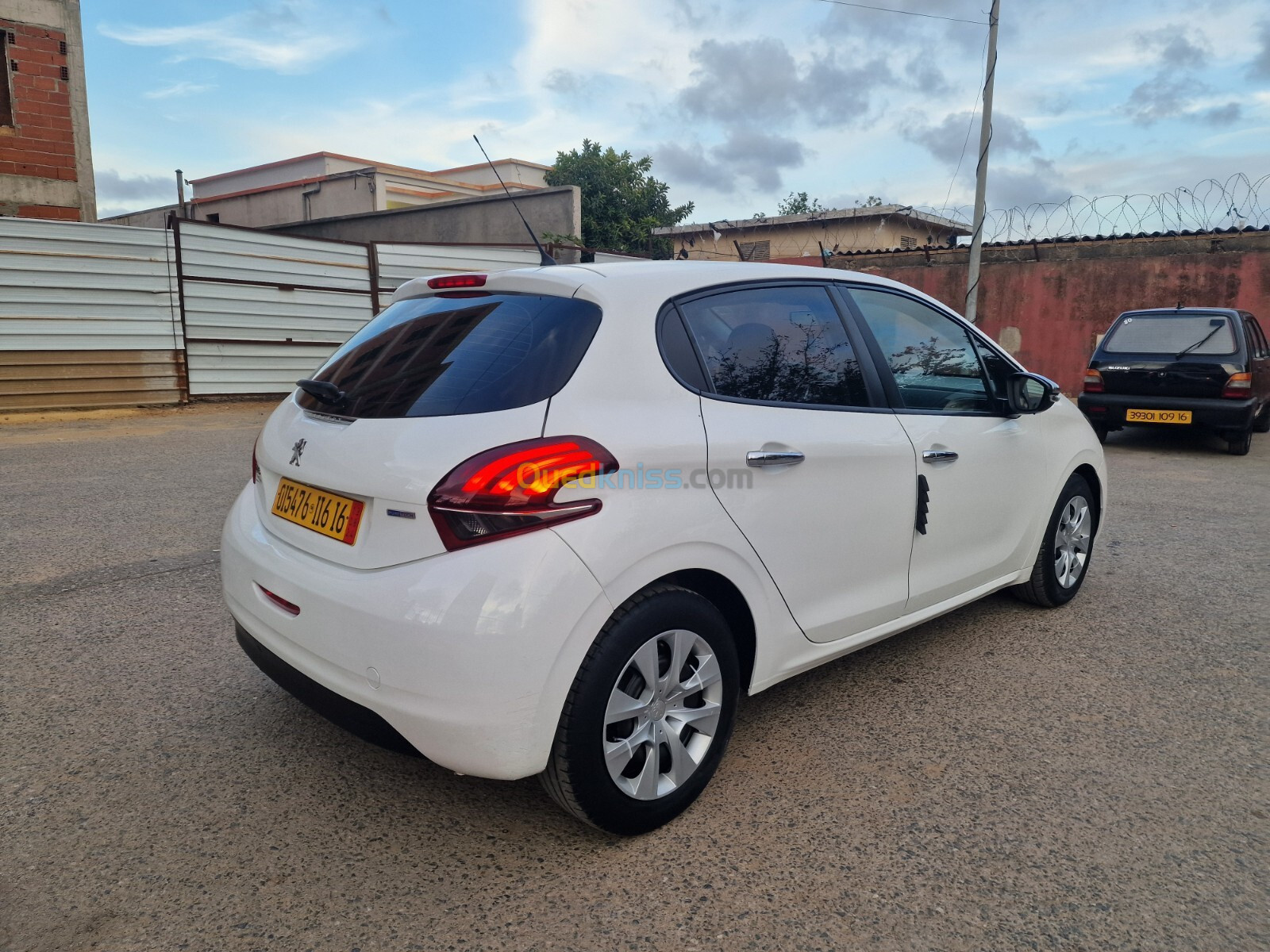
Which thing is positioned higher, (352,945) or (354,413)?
(354,413)

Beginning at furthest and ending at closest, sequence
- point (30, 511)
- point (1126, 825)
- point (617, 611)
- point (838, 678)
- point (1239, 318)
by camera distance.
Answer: point (1239, 318) → point (30, 511) → point (838, 678) → point (1126, 825) → point (617, 611)

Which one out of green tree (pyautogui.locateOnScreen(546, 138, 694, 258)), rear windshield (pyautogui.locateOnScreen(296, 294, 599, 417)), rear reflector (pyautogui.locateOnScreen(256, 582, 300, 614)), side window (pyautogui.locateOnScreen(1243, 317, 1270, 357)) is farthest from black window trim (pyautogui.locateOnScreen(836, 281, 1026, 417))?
green tree (pyautogui.locateOnScreen(546, 138, 694, 258))

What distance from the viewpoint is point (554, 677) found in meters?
2.09

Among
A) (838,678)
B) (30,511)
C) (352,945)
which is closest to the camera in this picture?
(352,945)

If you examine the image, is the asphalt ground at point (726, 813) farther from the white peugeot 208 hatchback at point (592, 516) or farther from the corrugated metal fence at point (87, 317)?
the corrugated metal fence at point (87, 317)

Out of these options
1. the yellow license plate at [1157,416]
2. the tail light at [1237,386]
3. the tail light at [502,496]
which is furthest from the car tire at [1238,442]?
the tail light at [502,496]

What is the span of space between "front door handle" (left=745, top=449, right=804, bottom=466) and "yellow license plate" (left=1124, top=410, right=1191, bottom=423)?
349 inches

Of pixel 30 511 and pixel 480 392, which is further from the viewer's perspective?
pixel 30 511

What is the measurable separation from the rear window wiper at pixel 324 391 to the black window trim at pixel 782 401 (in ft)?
3.20

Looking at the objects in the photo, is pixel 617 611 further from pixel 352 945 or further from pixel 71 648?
pixel 71 648

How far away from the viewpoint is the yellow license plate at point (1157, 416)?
31.4 ft

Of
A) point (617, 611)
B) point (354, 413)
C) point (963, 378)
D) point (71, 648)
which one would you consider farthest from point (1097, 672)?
point (71, 648)

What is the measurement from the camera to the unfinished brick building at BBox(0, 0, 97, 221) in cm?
1364

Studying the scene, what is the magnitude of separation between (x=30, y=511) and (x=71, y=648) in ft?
10.1
